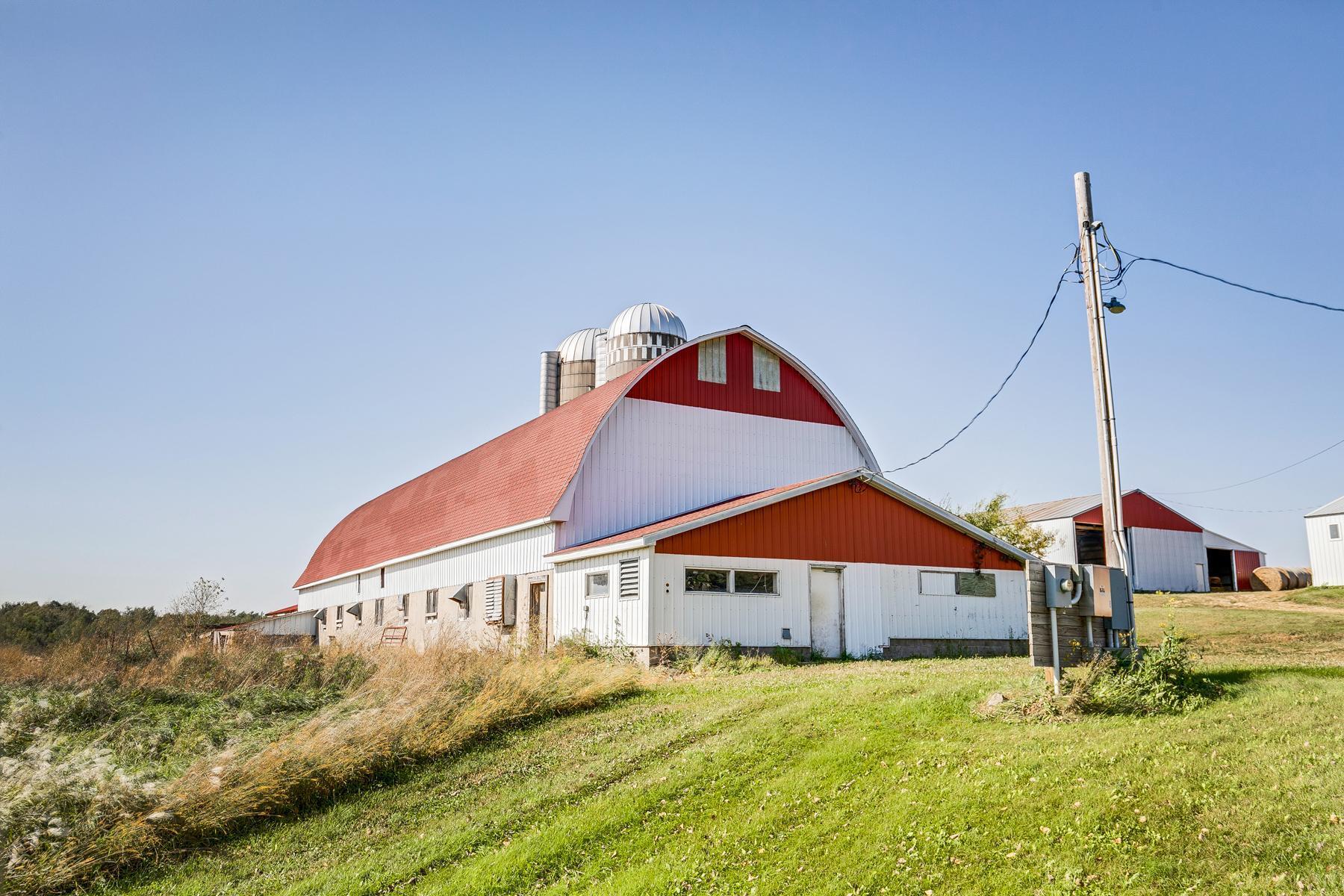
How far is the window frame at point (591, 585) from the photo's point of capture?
20156 mm

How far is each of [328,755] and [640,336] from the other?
67.1ft

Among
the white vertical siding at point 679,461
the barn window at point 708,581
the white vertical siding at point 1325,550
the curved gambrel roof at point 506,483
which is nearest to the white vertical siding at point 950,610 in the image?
the barn window at point 708,581

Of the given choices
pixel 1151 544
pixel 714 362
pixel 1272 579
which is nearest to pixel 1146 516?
pixel 1151 544

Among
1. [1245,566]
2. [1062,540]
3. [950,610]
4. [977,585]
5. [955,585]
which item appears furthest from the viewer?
[1245,566]

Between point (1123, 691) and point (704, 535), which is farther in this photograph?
point (704, 535)

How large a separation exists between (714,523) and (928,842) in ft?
40.7

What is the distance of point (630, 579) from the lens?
19.2 metres

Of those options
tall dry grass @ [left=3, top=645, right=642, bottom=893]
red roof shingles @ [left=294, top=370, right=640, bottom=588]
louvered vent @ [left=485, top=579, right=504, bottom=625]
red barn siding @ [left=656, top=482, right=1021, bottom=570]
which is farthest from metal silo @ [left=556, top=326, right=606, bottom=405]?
tall dry grass @ [left=3, top=645, right=642, bottom=893]

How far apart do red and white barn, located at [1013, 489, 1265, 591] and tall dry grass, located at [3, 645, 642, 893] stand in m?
26.9

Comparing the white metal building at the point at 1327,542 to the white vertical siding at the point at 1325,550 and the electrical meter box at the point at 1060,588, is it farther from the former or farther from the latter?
the electrical meter box at the point at 1060,588

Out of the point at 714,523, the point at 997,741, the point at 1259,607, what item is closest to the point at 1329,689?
the point at 997,741

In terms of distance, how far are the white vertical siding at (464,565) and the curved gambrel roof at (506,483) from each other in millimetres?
327

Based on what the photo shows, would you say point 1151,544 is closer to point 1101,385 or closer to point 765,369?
point 765,369

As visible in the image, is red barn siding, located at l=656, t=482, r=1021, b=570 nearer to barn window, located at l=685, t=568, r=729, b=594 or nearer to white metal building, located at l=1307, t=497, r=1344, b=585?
barn window, located at l=685, t=568, r=729, b=594
